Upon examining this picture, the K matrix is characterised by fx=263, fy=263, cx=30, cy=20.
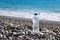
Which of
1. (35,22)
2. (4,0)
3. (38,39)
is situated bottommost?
(38,39)

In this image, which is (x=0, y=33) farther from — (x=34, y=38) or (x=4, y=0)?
(x=4, y=0)

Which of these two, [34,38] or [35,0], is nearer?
[34,38]

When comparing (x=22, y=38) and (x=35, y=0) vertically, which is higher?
(x=35, y=0)

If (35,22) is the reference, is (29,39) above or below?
below

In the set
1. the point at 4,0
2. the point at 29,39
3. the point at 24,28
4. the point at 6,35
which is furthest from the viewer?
the point at 4,0

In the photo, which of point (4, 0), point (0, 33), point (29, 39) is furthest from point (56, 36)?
point (4, 0)

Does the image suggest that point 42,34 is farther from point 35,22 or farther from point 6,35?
point 6,35

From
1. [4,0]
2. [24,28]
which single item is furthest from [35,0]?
[24,28]

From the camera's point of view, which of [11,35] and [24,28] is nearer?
[11,35]

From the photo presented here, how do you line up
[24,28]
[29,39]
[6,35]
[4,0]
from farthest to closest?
[4,0], [24,28], [6,35], [29,39]
